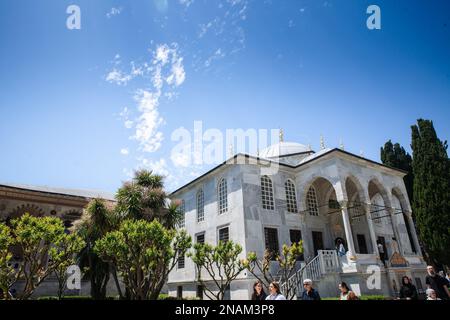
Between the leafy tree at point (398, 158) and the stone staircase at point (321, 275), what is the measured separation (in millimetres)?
20725

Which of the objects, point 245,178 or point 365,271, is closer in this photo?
point 365,271

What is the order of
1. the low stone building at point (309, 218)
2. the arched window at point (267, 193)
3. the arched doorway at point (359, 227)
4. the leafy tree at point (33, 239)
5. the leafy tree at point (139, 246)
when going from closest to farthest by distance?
the leafy tree at point (33, 239)
the leafy tree at point (139, 246)
the low stone building at point (309, 218)
the arched window at point (267, 193)
the arched doorway at point (359, 227)

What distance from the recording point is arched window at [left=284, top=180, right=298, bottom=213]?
1828 cm

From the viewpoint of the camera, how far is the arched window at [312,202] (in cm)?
1912

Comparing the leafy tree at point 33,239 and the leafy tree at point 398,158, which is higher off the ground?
the leafy tree at point 398,158

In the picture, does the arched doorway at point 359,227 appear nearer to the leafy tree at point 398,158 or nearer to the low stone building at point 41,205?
the leafy tree at point 398,158

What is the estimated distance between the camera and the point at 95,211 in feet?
51.5

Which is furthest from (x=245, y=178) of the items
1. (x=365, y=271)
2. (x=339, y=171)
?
(x=365, y=271)

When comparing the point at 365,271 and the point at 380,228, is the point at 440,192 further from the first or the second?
the point at 365,271

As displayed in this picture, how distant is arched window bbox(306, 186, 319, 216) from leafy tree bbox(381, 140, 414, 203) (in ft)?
52.0

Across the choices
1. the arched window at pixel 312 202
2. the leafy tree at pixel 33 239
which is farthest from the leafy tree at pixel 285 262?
the leafy tree at pixel 33 239

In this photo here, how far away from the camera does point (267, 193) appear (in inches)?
700
